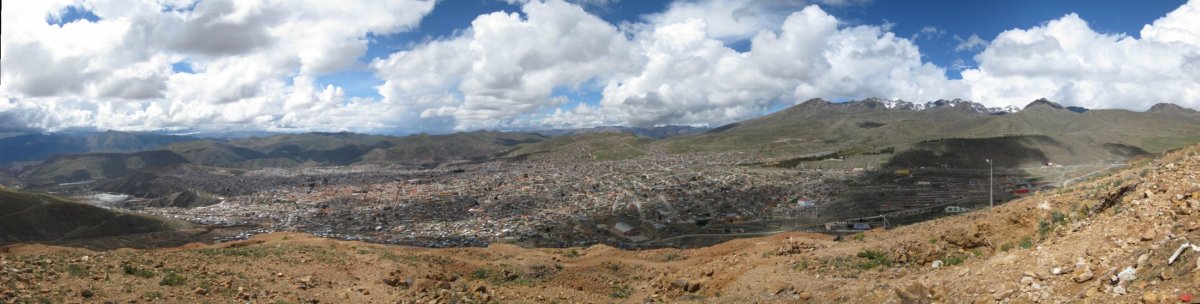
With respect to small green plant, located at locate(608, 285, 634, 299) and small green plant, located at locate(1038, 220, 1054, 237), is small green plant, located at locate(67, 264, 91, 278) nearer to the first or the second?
small green plant, located at locate(608, 285, 634, 299)

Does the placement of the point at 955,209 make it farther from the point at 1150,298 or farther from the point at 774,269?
the point at 1150,298

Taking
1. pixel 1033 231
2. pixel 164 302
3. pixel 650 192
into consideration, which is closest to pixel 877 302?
pixel 1033 231

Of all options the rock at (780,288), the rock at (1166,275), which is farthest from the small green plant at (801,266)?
the rock at (1166,275)

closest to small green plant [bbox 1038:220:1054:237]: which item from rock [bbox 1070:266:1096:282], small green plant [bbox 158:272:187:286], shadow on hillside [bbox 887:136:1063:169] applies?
rock [bbox 1070:266:1096:282]

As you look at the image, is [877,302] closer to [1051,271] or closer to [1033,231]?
[1051,271]

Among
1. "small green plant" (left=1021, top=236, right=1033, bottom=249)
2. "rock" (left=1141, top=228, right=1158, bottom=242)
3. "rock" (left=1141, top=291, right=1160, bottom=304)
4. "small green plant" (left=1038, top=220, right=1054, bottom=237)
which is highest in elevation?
"rock" (left=1141, top=228, right=1158, bottom=242)
